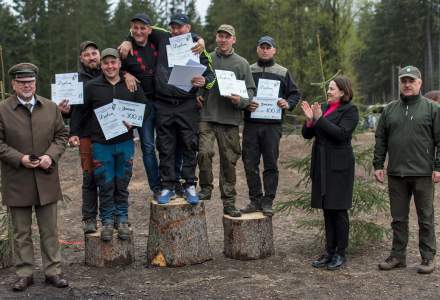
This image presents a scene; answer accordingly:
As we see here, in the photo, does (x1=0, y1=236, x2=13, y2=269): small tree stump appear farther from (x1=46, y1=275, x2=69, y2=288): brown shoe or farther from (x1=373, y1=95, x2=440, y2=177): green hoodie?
(x1=373, y1=95, x2=440, y2=177): green hoodie

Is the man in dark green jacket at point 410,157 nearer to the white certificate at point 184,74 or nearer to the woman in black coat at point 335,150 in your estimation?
the woman in black coat at point 335,150

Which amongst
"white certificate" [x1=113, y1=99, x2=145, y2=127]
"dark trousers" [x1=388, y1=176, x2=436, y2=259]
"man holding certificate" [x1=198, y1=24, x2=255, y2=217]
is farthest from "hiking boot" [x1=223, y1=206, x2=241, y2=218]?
"dark trousers" [x1=388, y1=176, x2=436, y2=259]

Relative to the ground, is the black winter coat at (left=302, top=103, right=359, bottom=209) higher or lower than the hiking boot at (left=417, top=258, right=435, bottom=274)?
higher

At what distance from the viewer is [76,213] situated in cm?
1109

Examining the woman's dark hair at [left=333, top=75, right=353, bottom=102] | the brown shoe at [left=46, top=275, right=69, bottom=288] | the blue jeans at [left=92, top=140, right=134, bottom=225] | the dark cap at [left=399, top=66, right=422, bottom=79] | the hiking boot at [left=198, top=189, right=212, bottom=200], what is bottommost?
the brown shoe at [left=46, top=275, right=69, bottom=288]

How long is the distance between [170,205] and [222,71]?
1804mm

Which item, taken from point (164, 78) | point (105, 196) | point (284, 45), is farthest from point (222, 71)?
point (284, 45)

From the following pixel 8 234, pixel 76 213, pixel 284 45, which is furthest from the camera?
pixel 284 45

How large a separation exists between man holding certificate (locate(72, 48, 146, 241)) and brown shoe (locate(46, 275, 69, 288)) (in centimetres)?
80

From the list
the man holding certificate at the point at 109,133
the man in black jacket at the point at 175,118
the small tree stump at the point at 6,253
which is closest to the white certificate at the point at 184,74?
the man in black jacket at the point at 175,118

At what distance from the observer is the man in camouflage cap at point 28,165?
5.80 m

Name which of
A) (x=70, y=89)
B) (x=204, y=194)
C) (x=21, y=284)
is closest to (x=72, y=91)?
(x=70, y=89)

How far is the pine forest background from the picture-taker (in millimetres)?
29672

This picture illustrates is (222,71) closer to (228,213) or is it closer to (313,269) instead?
(228,213)
